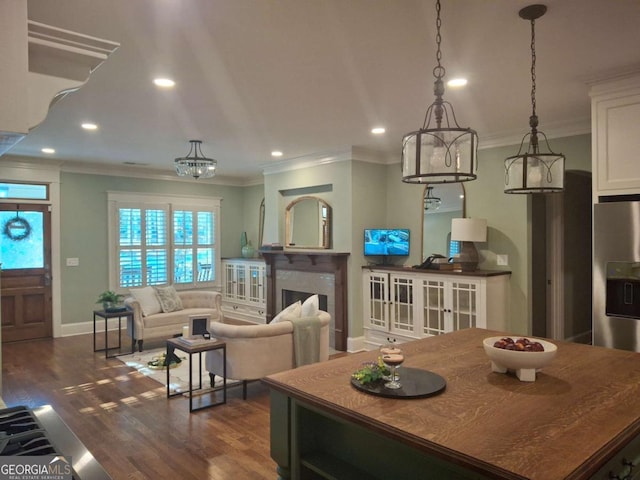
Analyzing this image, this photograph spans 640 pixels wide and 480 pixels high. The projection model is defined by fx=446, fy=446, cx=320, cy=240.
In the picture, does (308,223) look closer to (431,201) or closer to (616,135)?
(431,201)

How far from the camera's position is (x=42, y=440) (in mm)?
1380

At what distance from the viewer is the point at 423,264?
5566 mm

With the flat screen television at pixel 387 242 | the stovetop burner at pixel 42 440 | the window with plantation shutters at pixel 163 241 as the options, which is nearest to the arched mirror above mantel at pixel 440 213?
the flat screen television at pixel 387 242

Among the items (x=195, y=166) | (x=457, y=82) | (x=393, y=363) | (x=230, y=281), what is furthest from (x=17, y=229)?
(x=393, y=363)

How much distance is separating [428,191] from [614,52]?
3168mm

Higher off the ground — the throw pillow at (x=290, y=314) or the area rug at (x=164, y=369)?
the throw pillow at (x=290, y=314)

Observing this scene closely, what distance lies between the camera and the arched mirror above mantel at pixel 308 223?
21.3 feet

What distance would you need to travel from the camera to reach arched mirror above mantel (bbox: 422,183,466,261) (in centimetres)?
563

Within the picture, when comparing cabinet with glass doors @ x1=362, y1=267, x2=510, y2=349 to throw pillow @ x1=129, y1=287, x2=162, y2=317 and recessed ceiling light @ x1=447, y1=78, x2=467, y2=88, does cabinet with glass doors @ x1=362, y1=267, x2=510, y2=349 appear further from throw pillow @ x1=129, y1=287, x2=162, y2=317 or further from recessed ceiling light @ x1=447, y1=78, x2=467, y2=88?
throw pillow @ x1=129, y1=287, x2=162, y2=317

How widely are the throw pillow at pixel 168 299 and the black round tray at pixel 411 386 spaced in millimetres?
4953

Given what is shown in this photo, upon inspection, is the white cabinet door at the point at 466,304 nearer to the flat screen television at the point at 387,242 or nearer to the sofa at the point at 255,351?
the flat screen television at the point at 387,242

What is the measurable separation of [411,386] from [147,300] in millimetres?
5126

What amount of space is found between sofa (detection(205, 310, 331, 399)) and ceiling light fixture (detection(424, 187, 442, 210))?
254cm

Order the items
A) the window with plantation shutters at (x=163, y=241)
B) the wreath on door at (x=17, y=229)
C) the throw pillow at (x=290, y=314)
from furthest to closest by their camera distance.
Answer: the window with plantation shutters at (x=163, y=241) → the wreath on door at (x=17, y=229) → the throw pillow at (x=290, y=314)
